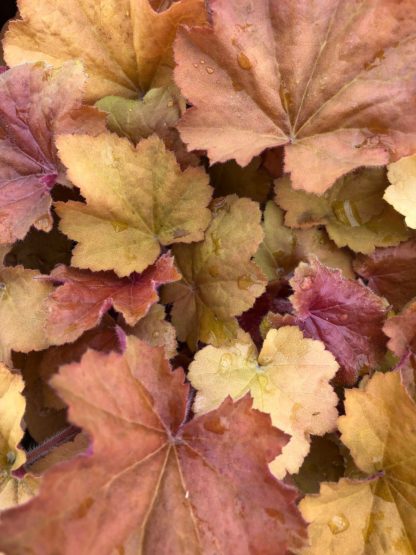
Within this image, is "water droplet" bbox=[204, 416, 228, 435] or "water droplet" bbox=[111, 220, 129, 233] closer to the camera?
"water droplet" bbox=[204, 416, 228, 435]

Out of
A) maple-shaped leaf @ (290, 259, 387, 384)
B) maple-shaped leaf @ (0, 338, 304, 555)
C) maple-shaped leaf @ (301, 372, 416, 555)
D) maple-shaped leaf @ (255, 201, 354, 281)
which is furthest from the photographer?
maple-shaped leaf @ (255, 201, 354, 281)

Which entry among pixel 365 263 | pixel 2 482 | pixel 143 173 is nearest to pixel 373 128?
pixel 365 263

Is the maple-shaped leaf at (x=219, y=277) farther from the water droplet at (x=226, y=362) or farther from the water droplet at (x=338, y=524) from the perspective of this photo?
the water droplet at (x=338, y=524)

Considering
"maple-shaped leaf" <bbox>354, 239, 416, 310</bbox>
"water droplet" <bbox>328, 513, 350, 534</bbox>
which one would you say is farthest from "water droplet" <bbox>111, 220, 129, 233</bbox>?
"water droplet" <bbox>328, 513, 350, 534</bbox>

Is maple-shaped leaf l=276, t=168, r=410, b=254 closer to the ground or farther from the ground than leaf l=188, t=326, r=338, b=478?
farther from the ground

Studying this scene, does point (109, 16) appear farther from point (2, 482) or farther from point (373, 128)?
point (2, 482)

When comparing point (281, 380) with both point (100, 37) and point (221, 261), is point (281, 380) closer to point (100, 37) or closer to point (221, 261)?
point (221, 261)

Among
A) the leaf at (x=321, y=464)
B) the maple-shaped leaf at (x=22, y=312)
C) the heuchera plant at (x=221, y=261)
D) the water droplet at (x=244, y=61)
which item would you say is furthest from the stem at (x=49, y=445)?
the water droplet at (x=244, y=61)

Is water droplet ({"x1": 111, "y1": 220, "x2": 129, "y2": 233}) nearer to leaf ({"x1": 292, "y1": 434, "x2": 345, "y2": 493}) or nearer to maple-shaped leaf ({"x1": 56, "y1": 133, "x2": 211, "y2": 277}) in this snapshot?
maple-shaped leaf ({"x1": 56, "y1": 133, "x2": 211, "y2": 277})
